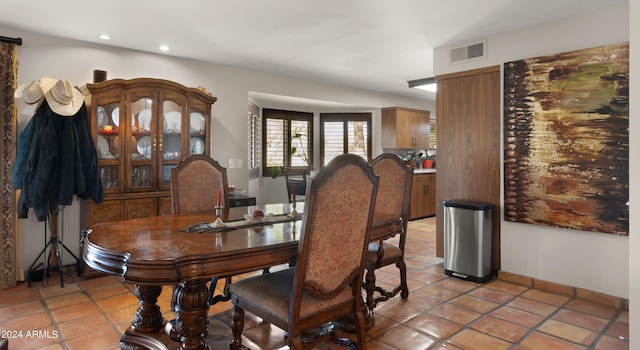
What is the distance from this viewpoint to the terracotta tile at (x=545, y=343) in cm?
234

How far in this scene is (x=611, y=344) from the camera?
238 cm

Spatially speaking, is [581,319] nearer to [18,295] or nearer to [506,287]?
[506,287]

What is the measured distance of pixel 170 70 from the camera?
174 inches

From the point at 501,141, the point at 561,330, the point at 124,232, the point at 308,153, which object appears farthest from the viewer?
the point at 308,153

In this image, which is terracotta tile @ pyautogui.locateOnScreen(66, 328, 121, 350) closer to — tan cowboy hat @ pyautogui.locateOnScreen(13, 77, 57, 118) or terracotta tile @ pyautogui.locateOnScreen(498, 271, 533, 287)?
tan cowboy hat @ pyautogui.locateOnScreen(13, 77, 57, 118)

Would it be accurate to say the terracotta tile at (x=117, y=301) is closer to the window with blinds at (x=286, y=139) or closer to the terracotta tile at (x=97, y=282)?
the terracotta tile at (x=97, y=282)

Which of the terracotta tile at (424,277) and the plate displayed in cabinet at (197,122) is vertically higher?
the plate displayed in cabinet at (197,122)

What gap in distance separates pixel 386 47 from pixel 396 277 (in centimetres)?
235

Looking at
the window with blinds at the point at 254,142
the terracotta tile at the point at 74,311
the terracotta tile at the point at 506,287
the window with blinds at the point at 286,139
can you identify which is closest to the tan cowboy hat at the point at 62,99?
the terracotta tile at the point at 74,311

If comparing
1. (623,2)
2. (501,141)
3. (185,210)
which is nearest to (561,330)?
(501,141)

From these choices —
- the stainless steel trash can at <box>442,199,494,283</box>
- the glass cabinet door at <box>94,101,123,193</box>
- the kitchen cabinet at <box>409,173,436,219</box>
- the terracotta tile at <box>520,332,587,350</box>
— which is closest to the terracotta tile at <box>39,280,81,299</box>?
the glass cabinet door at <box>94,101,123,193</box>

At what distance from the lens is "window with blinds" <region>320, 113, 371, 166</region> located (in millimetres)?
7242

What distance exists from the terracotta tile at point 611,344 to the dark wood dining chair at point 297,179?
4.13m

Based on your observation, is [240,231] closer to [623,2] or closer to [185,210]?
[185,210]
